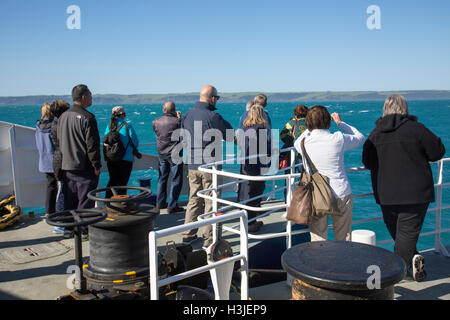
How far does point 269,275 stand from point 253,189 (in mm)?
1597

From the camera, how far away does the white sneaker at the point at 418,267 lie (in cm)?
445

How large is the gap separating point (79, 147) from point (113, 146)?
3.08 feet

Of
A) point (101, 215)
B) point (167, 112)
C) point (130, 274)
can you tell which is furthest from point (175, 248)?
point (167, 112)

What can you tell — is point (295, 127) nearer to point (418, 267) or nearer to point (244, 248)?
point (418, 267)

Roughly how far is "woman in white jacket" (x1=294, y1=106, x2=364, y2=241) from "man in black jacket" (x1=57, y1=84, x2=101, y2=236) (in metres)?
2.66

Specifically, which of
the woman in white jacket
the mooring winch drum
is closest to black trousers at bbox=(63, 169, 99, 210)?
the mooring winch drum

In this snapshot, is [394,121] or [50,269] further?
[50,269]

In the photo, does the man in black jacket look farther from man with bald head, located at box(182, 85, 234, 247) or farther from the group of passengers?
man with bald head, located at box(182, 85, 234, 247)

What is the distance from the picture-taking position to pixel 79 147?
537 centimetres

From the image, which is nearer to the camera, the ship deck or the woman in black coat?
the woman in black coat

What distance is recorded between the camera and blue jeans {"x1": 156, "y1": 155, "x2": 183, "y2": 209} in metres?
7.13

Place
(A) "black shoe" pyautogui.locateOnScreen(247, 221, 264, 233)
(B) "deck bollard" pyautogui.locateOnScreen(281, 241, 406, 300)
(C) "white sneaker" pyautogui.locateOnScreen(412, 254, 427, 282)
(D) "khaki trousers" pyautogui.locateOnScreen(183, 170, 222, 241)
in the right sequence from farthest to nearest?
1. (A) "black shoe" pyautogui.locateOnScreen(247, 221, 264, 233)
2. (D) "khaki trousers" pyautogui.locateOnScreen(183, 170, 222, 241)
3. (C) "white sneaker" pyautogui.locateOnScreen(412, 254, 427, 282)
4. (B) "deck bollard" pyautogui.locateOnScreen(281, 241, 406, 300)

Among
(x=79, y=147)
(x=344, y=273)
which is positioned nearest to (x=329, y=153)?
(x=344, y=273)

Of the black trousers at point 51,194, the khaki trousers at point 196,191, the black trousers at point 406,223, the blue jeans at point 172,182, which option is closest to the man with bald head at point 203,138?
the khaki trousers at point 196,191
